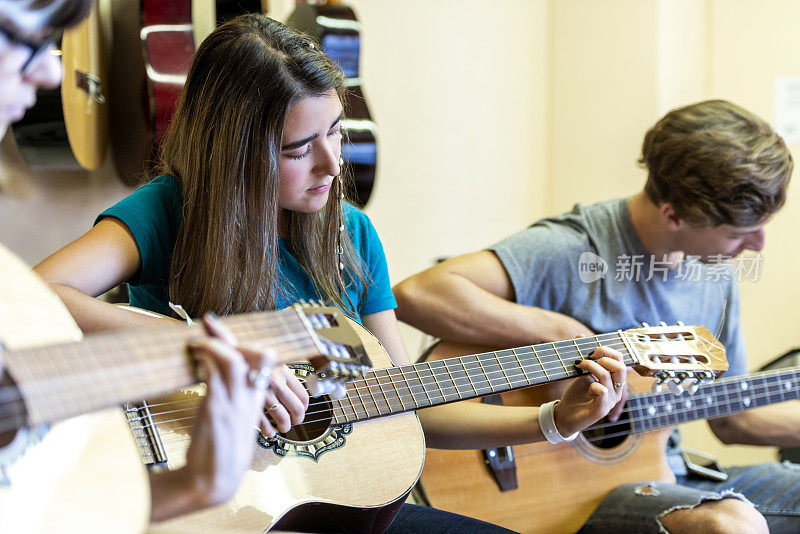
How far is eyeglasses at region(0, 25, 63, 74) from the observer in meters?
0.66

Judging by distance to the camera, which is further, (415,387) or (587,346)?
(587,346)

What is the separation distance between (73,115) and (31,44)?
0.94 metres

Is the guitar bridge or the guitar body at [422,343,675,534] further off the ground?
the guitar bridge

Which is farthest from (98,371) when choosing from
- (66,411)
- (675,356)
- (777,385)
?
(777,385)

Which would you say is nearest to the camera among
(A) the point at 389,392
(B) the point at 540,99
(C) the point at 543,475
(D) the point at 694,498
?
(A) the point at 389,392

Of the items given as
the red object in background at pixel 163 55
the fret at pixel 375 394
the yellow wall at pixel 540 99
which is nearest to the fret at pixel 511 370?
the fret at pixel 375 394

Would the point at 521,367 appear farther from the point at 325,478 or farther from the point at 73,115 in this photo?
the point at 73,115

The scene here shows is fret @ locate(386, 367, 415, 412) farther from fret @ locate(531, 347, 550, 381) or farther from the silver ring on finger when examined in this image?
the silver ring on finger

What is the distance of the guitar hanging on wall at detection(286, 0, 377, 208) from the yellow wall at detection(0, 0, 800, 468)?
0.44m

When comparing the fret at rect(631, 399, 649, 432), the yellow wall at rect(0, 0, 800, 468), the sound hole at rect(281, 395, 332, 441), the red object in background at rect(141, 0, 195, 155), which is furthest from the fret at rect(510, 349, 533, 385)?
the yellow wall at rect(0, 0, 800, 468)

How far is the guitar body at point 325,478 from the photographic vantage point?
999mm

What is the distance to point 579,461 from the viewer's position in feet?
5.32

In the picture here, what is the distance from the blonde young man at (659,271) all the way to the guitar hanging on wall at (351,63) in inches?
13.3

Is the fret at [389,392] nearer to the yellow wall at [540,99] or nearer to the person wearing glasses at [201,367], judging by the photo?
the person wearing glasses at [201,367]
